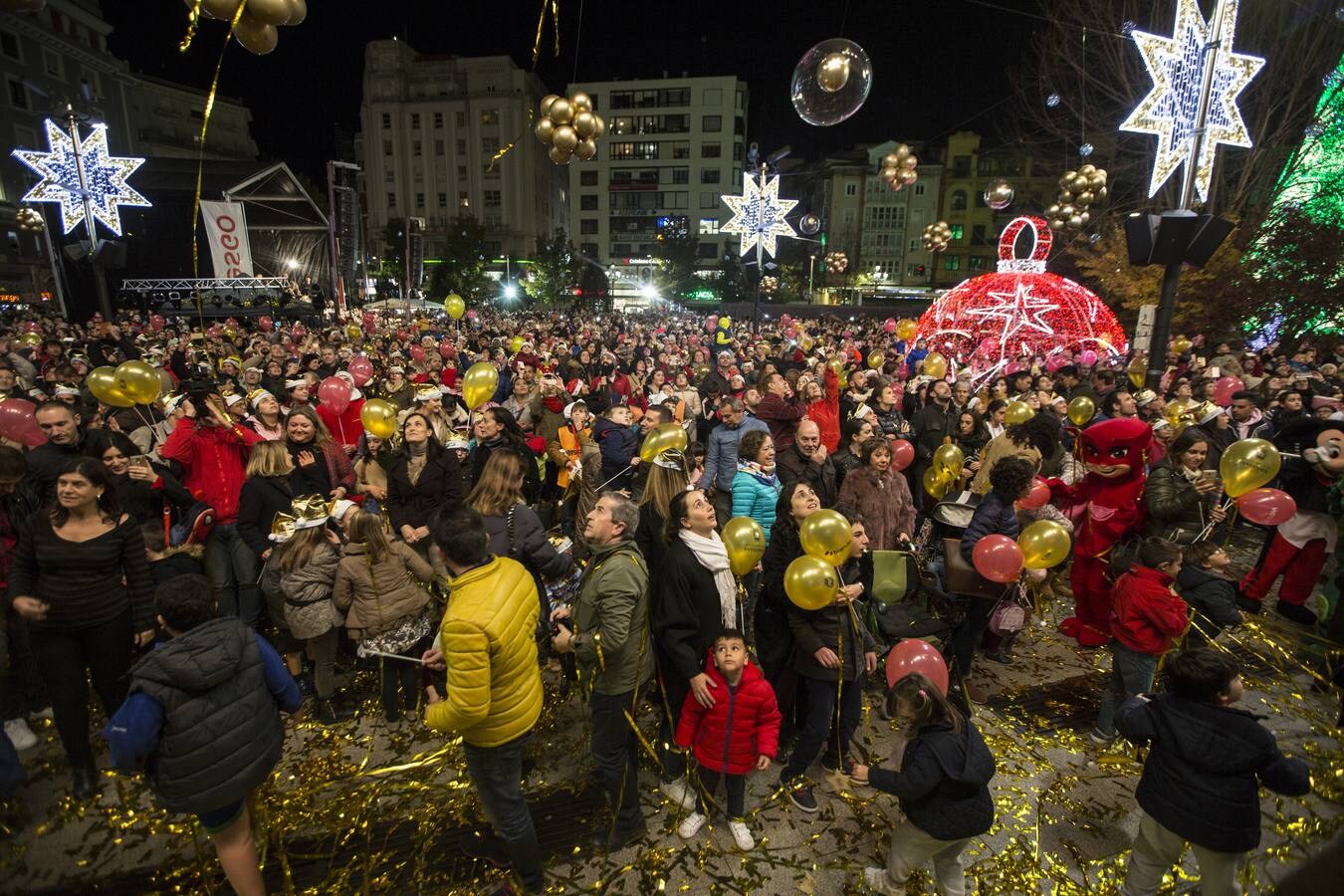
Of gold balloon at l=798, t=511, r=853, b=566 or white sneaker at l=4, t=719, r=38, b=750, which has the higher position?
gold balloon at l=798, t=511, r=853, b=566

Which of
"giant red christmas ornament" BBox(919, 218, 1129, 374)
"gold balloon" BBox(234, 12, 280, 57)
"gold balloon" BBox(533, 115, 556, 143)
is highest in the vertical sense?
"gold balloon" BBox(533, 115, 556, 143)

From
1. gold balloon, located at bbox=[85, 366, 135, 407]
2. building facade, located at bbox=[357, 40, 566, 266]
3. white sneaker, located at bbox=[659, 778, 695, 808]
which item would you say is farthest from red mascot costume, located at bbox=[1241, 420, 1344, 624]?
building facade, located at bbox=[357, 40, 566, 266]

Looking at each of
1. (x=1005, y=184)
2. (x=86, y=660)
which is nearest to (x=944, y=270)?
(x=1005, y=184)

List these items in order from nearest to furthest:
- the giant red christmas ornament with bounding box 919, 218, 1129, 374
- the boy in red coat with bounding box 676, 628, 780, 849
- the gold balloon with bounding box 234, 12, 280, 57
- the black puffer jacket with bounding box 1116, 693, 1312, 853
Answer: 1. the black puffer jacket with bounding box 1116, 693, 1312, 853
2. the boy in red coat with bounding box 676, 628, 780, 849
3. the gold balloon with bounding box 234, 12, 280, 57
4. the giant red christmas ornament with bounding box 919, 218, 1129, 374

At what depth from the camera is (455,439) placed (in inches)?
190

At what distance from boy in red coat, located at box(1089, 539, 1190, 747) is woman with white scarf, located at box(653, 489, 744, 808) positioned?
232 centimetres

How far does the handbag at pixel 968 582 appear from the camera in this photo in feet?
13.3

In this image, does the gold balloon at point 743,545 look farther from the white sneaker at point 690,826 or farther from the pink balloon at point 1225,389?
the pink balloon at point 1225,389

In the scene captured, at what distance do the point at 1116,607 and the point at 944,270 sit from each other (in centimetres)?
6289

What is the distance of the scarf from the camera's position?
309 centimetres

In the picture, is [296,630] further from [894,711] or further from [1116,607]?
[1116,607]

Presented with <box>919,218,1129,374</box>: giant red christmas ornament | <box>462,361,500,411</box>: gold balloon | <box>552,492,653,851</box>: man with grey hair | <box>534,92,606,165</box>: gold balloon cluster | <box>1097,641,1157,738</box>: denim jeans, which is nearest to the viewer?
<box>552,492,653,851</box>: man with grey hair

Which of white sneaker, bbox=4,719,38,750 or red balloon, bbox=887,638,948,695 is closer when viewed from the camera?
red balloon, bbox=887,638,948,695

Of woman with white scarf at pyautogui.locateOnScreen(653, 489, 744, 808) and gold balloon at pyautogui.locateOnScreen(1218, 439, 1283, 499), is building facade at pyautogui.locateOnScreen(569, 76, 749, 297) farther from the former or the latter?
woman with white scarf at pyautogui.locateOnScreen(653, 489, 744, 808)
